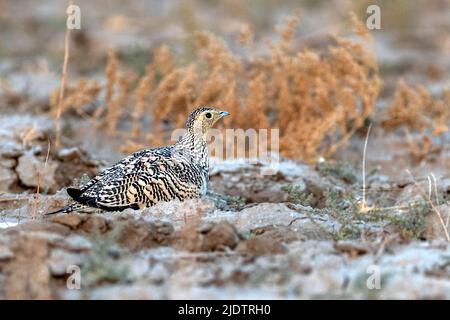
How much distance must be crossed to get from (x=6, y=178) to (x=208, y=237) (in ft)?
11.3

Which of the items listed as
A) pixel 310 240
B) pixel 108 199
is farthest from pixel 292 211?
pixel 108 199

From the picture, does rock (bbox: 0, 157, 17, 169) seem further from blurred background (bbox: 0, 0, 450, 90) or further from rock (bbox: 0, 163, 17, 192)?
blurred background (bbox: 0, 0, 450, 90)

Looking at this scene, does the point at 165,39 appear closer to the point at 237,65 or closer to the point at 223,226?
the point at 237,65

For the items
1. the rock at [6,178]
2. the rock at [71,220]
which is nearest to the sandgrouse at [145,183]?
the rock at [71,220]

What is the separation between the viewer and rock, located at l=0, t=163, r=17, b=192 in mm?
7656

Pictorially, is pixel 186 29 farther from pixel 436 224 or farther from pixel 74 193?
pixel 436 224

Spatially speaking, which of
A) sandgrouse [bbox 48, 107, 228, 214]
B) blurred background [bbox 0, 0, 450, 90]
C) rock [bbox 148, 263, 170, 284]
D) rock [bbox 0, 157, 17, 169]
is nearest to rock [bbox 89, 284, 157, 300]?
rock [bbox 148, 263, 170, 284]

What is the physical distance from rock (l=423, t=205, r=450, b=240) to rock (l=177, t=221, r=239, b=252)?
1.52 meters

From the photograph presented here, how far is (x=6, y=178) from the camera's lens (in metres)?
7.71

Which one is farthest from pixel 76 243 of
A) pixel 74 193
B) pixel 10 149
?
pixel 10 149

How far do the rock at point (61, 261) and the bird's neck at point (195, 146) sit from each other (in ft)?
7.38

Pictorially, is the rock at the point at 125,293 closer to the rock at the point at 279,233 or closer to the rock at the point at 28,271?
the rock at the point at 28,271

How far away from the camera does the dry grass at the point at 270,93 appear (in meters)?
8.98
